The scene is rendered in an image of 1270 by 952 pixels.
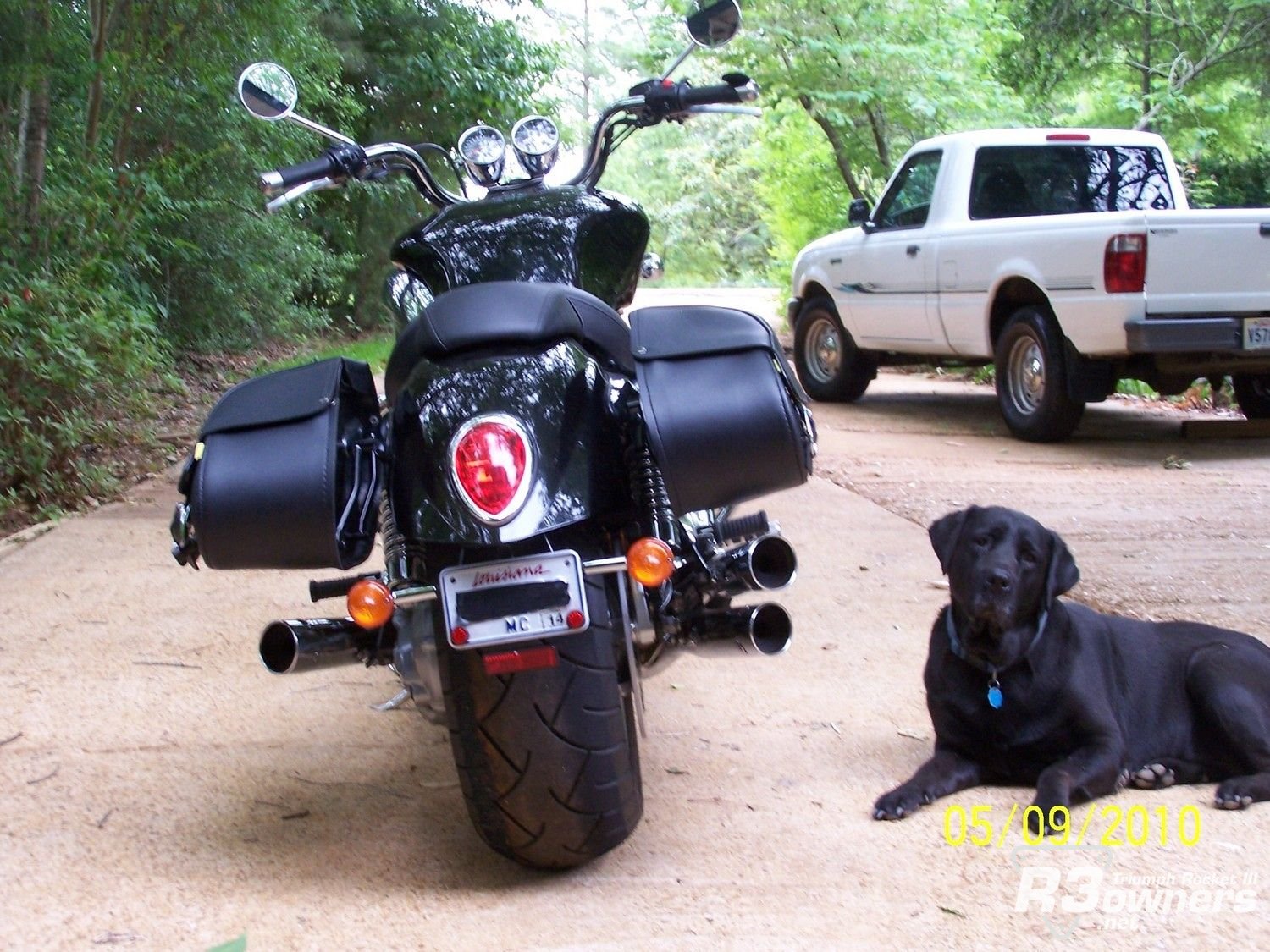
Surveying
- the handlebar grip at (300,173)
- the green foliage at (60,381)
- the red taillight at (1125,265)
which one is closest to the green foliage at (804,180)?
the red taillight at (1125,265)

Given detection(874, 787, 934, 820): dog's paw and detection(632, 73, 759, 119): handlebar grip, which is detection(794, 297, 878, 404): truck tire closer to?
detection(632, 73, 759, 119): handlebar grip

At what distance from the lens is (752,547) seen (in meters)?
3.12

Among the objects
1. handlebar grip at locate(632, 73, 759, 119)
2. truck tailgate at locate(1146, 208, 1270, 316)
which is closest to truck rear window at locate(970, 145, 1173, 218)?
truck tailgate at locate(1146, 208, 1270, 316)

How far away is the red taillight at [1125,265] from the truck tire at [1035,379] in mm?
657

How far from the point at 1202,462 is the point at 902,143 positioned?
28.2ft

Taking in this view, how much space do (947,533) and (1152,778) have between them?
2.72 feet

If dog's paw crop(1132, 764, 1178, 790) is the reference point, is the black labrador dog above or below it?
above

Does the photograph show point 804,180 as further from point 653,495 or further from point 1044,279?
point 653,495

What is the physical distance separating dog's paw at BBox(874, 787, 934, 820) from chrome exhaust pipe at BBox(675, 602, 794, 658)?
2.03 ft

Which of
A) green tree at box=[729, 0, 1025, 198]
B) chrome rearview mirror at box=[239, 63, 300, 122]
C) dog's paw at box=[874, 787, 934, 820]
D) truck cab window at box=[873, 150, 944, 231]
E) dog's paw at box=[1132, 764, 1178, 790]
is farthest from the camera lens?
green tree at box=[729, 0, 1025, 198]

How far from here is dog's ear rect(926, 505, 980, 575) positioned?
3799 millimetres

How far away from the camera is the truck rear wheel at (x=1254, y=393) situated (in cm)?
1024

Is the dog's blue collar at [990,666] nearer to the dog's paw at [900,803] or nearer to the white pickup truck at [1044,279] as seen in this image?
the dog's paw at [900,803]

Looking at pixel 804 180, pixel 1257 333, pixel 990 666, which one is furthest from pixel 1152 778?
pixel 804 180
